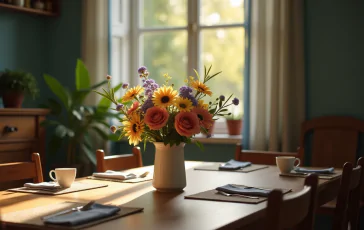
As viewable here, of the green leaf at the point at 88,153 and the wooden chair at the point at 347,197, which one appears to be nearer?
the wooden chair at the point at 347,197

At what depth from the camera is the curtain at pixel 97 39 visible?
5.07 metres

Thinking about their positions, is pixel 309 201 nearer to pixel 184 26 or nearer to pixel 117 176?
pixel 117 176

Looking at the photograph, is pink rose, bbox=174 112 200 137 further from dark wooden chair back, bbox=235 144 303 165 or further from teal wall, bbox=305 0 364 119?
teal wall, bbox=305 0 364 119

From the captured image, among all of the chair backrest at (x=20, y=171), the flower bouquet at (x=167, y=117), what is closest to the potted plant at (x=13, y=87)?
the chair backrest at (x=20, y=171)

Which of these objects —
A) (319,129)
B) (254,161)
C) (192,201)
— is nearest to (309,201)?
(192,201)

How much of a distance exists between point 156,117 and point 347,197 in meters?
0.74

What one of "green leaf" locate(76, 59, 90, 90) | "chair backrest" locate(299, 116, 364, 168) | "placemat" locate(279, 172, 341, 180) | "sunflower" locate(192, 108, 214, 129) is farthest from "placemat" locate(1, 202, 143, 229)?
"green leaf" locate(76, 59, 90, 90)

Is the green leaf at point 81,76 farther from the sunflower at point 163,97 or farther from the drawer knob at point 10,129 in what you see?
the sunflower at point 163,97

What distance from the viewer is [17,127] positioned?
4293 mm

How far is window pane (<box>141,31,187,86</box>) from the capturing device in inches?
202

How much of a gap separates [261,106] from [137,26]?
4.91 ft

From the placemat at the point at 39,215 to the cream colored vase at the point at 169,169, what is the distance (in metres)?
0.43

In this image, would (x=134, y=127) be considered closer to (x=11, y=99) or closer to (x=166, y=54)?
(x=11, y=99)

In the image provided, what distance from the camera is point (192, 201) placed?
6.60ft
